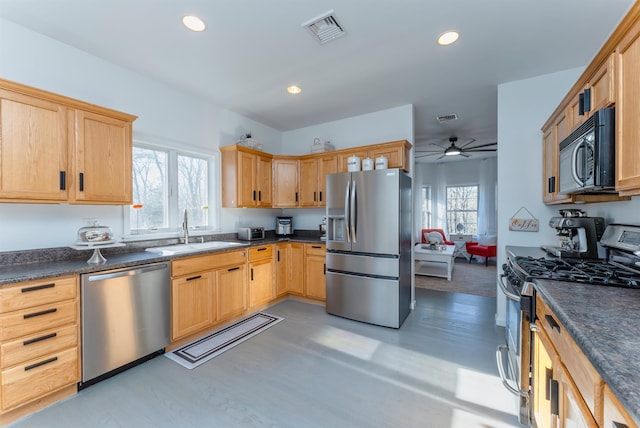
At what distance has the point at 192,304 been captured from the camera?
2699 millimetres

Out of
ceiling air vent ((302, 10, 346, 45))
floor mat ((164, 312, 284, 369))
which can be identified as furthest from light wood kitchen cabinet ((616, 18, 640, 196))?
floor mat ((164, 312, 284, 369))

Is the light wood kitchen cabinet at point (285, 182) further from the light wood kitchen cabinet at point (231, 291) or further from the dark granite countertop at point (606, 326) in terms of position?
the dark granite countertop at point (606, 326)

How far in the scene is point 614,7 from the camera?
1.91m

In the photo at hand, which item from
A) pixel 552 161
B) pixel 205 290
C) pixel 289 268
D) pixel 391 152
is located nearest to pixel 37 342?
pixel 205 290

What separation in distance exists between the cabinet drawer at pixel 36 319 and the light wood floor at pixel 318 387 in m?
0.56

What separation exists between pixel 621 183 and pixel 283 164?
145 inches

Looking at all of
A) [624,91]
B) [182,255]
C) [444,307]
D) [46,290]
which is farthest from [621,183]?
[46,290]

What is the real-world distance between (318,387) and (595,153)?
2318mm

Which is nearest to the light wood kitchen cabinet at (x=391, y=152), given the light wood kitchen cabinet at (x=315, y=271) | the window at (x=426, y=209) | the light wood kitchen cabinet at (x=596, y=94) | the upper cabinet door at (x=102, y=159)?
the light wood kitchen cabinet at (x=315, y=271)

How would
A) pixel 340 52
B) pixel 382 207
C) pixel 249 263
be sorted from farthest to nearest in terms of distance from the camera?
pixel 249 263 → pixel 382 207 → pixel 340 52

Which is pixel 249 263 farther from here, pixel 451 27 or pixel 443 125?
pixel 443 125

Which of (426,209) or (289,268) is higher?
(426,209)

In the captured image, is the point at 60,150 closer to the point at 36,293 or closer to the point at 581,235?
the point at 36,293

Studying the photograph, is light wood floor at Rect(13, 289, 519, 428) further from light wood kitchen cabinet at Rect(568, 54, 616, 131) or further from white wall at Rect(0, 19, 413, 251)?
light wood kitchen cabinet at Rect(568, 54, 616, 131)
